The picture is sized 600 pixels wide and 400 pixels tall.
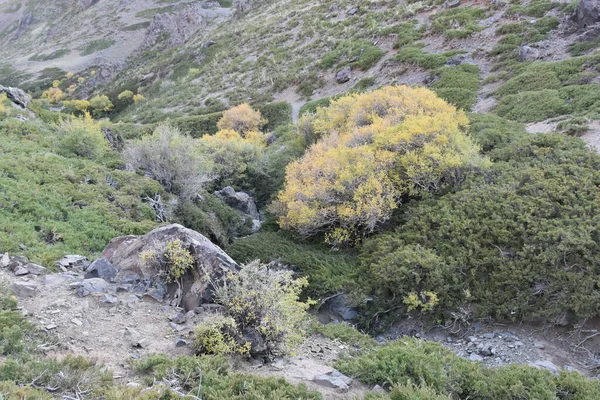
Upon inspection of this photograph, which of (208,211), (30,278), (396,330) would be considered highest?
(30,278)

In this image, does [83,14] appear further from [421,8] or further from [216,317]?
[216,317]

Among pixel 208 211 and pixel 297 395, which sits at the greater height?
pixel 297 395

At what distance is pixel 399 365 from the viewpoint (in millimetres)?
6355

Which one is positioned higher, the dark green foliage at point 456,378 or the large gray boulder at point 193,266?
the large gray boulder at point 193,266

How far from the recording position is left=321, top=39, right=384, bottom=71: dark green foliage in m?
38.7

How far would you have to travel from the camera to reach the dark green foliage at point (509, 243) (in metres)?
10.0

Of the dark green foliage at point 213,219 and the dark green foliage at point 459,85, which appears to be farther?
the dark green foliage at point 459,85

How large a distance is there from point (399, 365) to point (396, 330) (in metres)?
5.10

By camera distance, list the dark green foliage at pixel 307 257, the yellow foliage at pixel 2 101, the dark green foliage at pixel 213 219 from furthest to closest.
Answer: the yellow foliage at pixel 2 101
the dark green foliage at pixel 213 219
the dark green foliage at pixel 307 257

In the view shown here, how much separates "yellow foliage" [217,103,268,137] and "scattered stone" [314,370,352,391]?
3169 centimetres

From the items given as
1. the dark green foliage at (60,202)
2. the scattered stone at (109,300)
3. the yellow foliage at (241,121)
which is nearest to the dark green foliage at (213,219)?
the dark green foliage at (60,202)

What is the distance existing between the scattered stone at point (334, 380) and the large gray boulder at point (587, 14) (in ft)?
103

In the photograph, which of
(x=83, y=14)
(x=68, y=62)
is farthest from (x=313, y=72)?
(x=83, y=14)

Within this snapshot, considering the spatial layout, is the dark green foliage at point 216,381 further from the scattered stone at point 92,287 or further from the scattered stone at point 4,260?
the scattered stone at point 4,260
